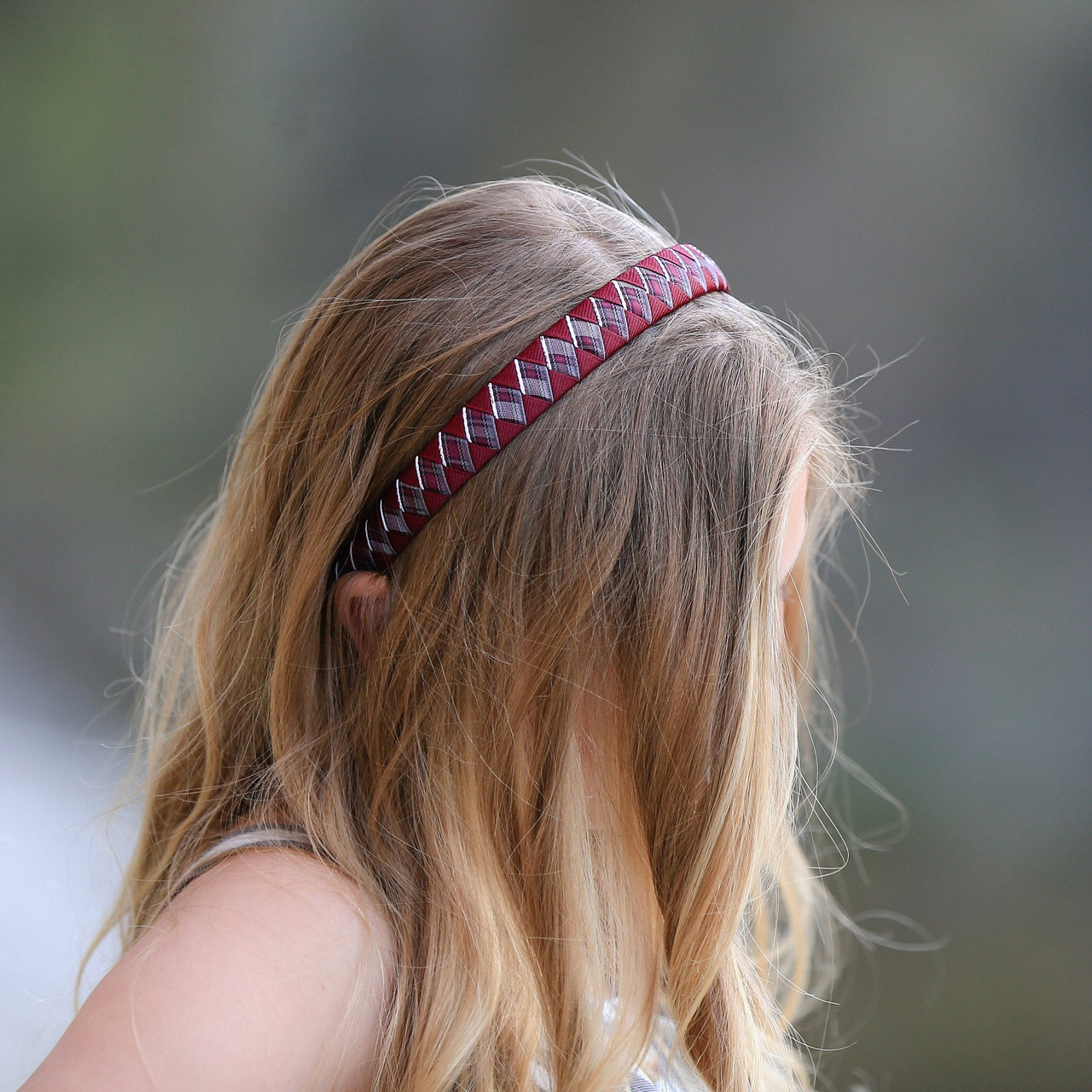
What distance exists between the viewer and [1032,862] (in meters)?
1.43

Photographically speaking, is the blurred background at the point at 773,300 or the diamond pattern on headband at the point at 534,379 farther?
the blurred background at the point at 773,300

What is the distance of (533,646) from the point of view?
559 mm

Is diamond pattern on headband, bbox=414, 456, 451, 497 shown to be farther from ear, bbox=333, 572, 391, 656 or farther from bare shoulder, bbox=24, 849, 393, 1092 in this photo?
bare shoulder, bbox=24, 849, 393, 1092

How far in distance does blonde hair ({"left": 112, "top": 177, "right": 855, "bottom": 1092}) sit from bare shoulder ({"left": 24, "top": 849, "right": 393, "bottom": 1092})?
1.1 inches

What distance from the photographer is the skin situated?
1.31 feet

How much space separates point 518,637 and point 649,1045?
0.29 meters

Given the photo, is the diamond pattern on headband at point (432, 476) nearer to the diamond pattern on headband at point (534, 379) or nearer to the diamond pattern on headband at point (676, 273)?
the diamond pattern on headband at point (534, 379)

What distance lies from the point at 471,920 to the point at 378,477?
268 mm

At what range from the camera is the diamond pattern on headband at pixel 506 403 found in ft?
1.75

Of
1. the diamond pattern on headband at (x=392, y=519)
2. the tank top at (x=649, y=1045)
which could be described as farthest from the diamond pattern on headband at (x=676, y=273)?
the tank top at (x=649, y=1045)

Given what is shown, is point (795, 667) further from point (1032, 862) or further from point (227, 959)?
point (1032, 862)

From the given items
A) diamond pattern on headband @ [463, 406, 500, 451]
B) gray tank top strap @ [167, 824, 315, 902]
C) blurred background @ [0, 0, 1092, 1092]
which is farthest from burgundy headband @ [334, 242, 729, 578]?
blurred background @ [0, 0, 1092, 1092]

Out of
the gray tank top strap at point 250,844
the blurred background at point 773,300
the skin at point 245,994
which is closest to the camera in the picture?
the skin at point 245,994

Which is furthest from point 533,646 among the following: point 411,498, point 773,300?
point 773,300
